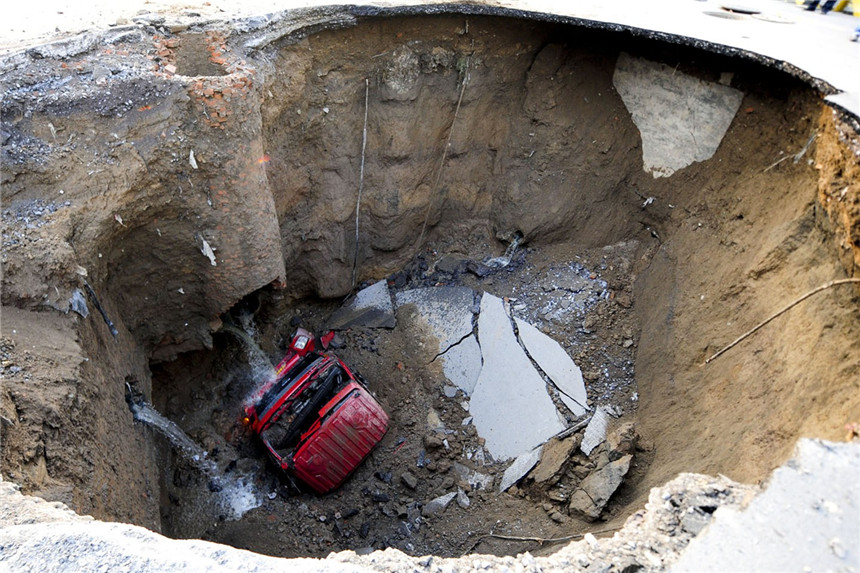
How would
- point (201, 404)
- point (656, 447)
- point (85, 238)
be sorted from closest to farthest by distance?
1. point (85, 238)
2. point (656, 447)
3. point (201, 404)

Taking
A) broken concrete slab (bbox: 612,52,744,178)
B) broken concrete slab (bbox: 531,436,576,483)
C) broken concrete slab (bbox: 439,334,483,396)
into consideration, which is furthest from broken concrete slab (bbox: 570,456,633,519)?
broken concrete slab (bbox: 612,52,744,178)

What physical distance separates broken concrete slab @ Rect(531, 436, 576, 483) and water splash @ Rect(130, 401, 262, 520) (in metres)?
3.14

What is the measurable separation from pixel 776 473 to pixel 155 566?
10.6 ft

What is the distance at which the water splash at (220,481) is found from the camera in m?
6.26

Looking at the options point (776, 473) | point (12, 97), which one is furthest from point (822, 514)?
point (12, 97)

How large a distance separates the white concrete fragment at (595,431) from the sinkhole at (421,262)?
0.18 ft

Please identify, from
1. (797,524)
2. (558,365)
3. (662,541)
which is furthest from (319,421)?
(797,524)

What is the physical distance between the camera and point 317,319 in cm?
771

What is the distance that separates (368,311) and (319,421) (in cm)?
198

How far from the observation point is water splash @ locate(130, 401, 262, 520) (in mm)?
6263

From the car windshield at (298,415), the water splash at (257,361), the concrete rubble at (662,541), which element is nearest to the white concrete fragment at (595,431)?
the concrete rubble at (662,541)

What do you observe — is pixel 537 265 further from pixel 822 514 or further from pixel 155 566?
pixel 155 566

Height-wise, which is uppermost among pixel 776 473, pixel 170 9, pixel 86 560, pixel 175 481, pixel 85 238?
pixel 170 9

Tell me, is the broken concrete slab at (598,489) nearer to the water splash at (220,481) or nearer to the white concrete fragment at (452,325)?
the white concrete fragment at (452,325)
